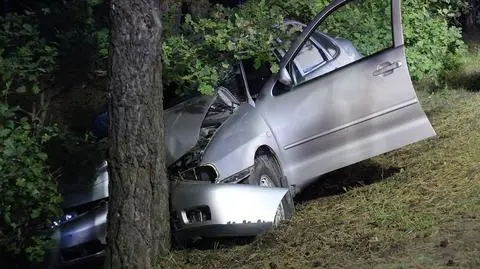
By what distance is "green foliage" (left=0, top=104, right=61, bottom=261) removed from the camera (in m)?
5.75

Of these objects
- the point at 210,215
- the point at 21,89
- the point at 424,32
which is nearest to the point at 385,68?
the point at 210,215

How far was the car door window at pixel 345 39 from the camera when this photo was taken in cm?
718

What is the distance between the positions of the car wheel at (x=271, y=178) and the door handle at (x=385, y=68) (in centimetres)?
124

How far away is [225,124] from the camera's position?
21.7 feet

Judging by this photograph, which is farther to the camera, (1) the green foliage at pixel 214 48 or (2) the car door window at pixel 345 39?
(2) the car door window at pixel 345 39

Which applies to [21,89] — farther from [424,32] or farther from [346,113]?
[424,32]

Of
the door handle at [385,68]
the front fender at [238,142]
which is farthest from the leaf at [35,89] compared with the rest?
the door handle at [385,68]

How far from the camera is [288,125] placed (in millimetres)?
6875

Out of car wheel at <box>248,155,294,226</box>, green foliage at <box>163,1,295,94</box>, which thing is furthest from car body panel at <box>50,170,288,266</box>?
green foliage at <box>163,1,295,94</box>

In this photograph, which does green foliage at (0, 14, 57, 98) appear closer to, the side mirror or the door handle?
the side mirror

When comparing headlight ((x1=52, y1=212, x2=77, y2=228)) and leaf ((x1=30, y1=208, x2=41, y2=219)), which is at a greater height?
leaf ((x1=30, y1=208, x2=41, y2=219))

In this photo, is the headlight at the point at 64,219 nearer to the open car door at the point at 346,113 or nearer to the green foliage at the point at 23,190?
the green foliage at the point at 23,190

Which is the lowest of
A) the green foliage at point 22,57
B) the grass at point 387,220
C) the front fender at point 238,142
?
the grass at point 387,220

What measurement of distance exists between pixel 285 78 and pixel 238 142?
86 centimetres
